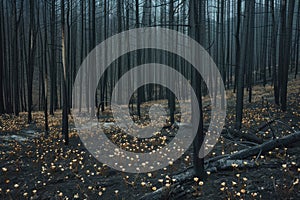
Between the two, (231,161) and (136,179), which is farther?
(136,179)

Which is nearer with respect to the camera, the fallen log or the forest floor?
the forest floor

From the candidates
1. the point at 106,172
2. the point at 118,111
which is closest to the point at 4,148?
the point at 106,172

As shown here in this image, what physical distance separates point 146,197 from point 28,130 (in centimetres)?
1020

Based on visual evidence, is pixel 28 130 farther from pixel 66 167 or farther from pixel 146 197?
pixel 146 197

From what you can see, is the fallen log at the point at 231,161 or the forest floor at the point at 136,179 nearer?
the forest floor at the point at 136,179

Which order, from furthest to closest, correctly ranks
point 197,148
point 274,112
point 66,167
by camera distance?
1. point 274,112
2. point 66,167
3. point 197,148

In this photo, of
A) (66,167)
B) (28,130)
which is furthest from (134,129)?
(28,130)

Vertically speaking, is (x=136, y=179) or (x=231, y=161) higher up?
(x=231, y=161)

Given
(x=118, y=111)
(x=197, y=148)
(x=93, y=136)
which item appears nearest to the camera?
(x=197, y=148)

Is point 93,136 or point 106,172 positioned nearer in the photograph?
point 106,172

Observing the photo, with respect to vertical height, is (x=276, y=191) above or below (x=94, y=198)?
above

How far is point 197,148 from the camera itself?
4.86 metres

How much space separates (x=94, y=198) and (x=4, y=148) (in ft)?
19.7

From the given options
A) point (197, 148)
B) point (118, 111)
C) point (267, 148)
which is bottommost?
point (118, 111)
